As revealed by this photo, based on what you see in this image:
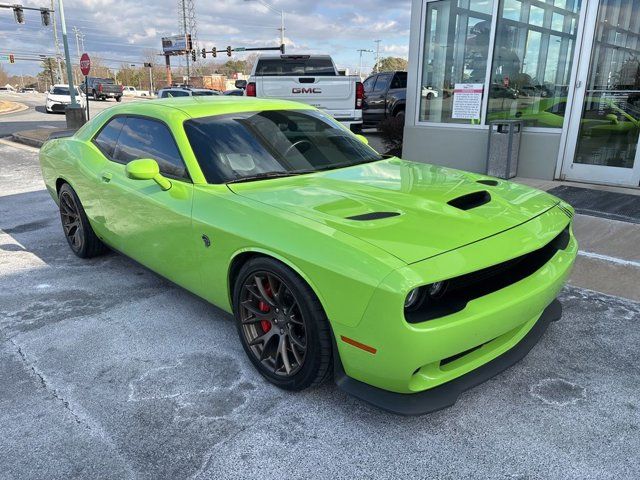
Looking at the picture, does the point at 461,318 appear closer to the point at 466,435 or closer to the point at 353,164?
the point at 466,435

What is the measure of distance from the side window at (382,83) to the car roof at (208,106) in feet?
35.9

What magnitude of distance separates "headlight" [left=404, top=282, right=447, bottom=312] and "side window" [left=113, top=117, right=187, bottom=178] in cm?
171

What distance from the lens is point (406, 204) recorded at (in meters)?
2.62

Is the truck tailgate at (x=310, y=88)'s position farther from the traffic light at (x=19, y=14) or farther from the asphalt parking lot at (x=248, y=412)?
the traffic light at (x=19, y=14)

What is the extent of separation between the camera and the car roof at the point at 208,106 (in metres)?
3.46

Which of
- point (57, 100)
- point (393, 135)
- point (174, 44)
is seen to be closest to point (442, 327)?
point (393, 135)

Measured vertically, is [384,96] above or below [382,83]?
below

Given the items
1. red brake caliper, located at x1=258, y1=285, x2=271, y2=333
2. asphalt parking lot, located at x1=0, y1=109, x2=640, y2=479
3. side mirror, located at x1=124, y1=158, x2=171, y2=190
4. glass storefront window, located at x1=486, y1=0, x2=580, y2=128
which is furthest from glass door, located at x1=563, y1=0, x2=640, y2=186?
side mirror, located at x1=124, y1=158, x2=171, y2=190

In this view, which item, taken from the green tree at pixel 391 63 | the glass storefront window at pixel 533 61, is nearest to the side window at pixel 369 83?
the glass storefront window at pixel 533 61

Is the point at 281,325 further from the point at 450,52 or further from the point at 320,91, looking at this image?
the point at 320,91

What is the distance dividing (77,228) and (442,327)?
12.5 feet

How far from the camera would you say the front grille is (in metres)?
2.11

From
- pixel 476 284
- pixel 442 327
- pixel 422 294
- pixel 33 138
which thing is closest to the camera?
pixel 442 327

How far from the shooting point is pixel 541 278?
95.7 inches
